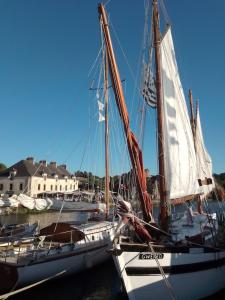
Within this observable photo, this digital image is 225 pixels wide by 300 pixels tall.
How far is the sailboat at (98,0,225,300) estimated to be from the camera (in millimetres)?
12875

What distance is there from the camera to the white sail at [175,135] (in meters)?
16.4

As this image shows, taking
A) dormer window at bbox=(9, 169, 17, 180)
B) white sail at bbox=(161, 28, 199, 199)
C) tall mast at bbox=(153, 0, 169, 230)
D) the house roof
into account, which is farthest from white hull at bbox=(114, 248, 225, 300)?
dormer window at bbox=(9, 169, 17, 180)

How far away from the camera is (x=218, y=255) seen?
14336 mm

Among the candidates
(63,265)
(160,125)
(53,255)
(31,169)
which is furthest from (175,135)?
(31,169)

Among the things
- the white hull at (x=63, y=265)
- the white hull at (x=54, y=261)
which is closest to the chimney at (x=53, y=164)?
the white hull at (x=54, y=261)

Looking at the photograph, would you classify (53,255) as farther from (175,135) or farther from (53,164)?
(53,164)

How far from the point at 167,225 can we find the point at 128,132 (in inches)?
182

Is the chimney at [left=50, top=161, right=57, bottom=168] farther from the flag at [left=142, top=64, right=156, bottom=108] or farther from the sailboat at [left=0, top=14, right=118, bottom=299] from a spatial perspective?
the flag at [left=142, top=64, right=156, bottom=108]

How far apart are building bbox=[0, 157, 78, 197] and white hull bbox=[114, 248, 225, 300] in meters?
62.1

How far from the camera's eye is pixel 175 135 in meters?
17.3

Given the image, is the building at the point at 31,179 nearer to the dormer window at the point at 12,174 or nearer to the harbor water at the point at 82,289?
the dormer window at the point at 12,174

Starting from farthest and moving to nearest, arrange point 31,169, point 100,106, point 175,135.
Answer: point 31,169
point 100,106
point 175,135

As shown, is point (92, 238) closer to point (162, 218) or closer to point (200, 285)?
point (162, 218)

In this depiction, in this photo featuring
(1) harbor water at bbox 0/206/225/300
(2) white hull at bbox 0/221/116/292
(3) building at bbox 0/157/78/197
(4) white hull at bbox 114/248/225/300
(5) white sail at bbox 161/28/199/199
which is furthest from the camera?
(3) building at bbox 0/157/78/197
